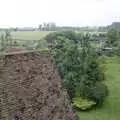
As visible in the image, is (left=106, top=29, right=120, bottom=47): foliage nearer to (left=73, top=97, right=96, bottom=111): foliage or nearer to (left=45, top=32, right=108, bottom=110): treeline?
(left=45, top=32, right=108, bottom=110): treeline

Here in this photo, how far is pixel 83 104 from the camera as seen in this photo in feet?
103

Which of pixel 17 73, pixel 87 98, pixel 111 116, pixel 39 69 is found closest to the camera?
pixel 17 73

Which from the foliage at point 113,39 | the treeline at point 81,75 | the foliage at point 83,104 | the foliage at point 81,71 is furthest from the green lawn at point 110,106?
the foliage at point 113,39

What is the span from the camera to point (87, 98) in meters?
32.7

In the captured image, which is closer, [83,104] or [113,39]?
[83,104]

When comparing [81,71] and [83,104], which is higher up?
[81,71]

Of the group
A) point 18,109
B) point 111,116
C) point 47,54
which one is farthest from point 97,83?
point 18,109

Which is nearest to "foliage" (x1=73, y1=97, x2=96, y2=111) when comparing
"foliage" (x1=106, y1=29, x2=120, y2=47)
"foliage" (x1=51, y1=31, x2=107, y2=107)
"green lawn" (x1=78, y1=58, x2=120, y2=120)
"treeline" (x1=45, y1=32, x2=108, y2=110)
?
"treeline" (x1=45, y1=32, x2=108, y2=110)

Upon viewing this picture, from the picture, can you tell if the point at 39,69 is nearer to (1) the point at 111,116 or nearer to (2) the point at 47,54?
(2) the point at 47,54

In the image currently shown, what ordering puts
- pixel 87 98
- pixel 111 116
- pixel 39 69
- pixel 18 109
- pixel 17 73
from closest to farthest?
1. pixel 18 109
2. pixel 17 73
3. pixel 39 69
4. pixel 111 116
5. pixel 87 98

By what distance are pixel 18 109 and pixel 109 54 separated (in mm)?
49183

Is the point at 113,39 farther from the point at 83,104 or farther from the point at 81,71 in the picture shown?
the point at 83,104

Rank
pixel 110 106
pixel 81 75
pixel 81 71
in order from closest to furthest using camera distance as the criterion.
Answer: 1. pixel 110 106
2. pixel 81 75
3. pixel 81 71

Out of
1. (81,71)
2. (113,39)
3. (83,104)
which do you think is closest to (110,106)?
(83,104)
